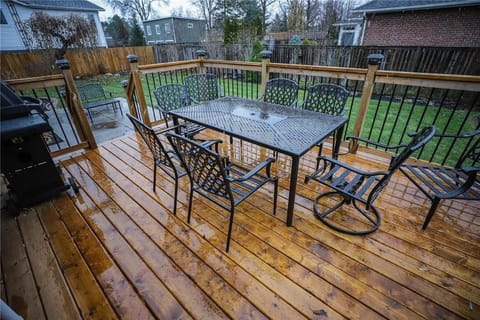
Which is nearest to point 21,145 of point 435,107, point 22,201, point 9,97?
point 9,97

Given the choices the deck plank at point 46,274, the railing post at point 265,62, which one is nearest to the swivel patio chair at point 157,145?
the deck plank at point 46,274

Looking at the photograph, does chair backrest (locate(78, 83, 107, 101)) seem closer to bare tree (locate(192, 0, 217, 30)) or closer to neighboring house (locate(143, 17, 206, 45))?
bare tree (locate(192, 0, 217, 30))

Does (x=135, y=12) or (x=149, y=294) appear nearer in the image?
(x=149, y=294)

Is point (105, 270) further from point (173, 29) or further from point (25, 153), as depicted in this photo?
point (173, 29)

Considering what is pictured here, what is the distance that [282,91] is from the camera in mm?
3049

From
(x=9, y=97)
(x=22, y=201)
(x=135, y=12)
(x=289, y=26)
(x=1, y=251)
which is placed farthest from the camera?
(x=135, y=12)

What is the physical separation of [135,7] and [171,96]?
2110 centimetres

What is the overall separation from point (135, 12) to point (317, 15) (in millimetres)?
14868

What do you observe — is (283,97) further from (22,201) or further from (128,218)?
(22,201)

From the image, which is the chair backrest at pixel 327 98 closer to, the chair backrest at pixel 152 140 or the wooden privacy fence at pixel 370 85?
the wooden privacy fence at pixel 370 85

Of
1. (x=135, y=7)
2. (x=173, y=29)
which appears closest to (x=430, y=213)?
(x=173, y=29)

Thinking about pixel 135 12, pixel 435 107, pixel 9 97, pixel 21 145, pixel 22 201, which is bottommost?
pixel 435 107

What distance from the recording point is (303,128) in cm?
198

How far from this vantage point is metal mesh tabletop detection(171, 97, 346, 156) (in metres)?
1.75
